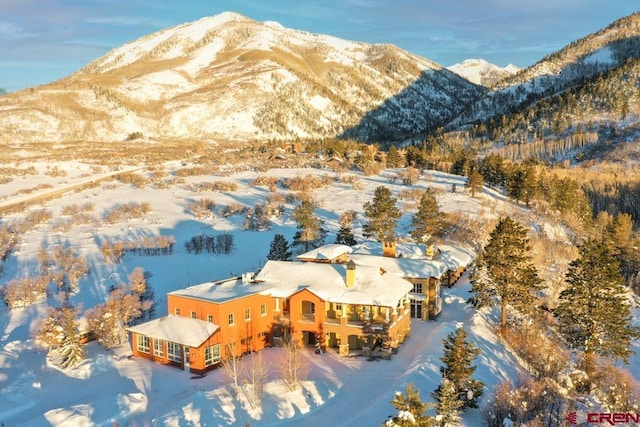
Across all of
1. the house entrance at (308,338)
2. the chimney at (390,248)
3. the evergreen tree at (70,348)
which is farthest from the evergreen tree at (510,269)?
the evergreen tree at (70,348)

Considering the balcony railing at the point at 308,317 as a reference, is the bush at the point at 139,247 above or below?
above

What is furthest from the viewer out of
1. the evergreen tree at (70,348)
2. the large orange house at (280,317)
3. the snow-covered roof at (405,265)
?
the snow-covered roof at (405,265)

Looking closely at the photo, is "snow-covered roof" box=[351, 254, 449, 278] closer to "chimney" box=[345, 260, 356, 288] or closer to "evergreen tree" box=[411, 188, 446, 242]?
"chimney" box=[345, 260, 356, 288]

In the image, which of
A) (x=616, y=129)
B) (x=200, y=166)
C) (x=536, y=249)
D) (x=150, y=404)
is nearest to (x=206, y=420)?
(x=150, y=404)

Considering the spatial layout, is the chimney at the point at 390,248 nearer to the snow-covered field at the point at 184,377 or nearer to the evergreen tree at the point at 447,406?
the snow-covered field at the point at 184,377

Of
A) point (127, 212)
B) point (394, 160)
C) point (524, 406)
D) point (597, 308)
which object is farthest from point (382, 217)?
point (394, 160)

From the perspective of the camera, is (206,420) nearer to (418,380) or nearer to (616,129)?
(418,380)

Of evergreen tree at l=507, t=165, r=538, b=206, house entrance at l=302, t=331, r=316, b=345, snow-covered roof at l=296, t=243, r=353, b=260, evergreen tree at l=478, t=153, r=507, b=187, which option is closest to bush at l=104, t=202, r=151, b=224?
snow-covered roof at l=296, t=243, r=353, b=260

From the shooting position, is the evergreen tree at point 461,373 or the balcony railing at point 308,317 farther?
the balcony railing at point 308,317
